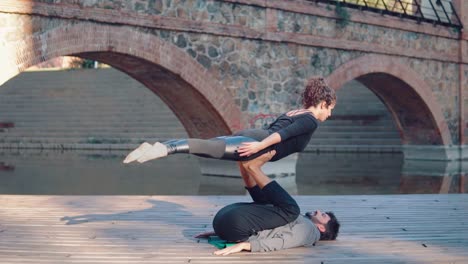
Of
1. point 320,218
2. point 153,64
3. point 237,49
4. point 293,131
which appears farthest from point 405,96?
point 293,131

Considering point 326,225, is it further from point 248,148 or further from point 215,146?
point 215,146

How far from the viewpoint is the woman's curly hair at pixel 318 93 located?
445cm

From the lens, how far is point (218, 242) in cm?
448

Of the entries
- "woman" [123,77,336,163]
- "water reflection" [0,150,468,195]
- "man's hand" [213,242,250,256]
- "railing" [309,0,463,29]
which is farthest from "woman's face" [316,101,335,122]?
"railing" [309,0,463,29]

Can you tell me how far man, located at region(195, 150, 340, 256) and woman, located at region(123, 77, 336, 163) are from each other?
0.14 metres

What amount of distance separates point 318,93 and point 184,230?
146 centimetres

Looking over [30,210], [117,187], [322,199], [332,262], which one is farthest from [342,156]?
[332,262]

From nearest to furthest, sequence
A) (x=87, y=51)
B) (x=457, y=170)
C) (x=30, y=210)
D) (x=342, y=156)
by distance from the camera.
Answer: (x=30, y=210), (x=87, y=51), (x=457, y=170), (x=342, y=156)

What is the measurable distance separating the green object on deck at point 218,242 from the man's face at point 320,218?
0.66 metres

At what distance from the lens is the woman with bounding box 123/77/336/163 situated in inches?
158

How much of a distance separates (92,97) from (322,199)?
20.9 m

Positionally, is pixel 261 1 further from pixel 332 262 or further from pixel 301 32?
pixel 332 262

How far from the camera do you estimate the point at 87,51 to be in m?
9.98

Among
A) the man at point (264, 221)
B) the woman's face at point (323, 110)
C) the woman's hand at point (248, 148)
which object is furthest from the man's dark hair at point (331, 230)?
the woman's hand at point (248, 148)
